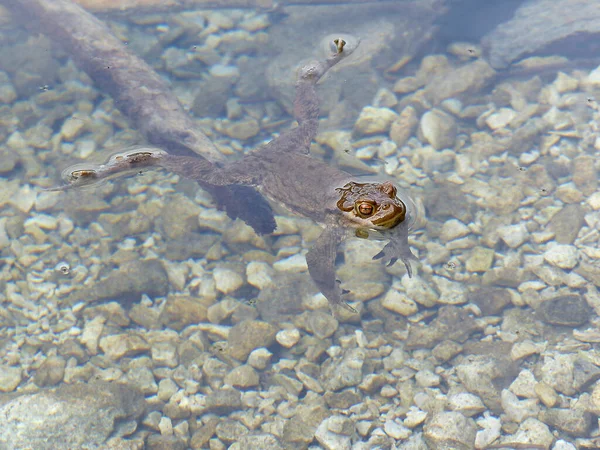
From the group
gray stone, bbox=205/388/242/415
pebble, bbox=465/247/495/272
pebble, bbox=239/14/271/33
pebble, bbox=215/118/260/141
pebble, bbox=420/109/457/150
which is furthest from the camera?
pebble, bbox=239/14/271/33

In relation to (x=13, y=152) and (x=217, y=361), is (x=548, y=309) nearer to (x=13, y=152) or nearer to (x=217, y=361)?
(x=217, y=361)

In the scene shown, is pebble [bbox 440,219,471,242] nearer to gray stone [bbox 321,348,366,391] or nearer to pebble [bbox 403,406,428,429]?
gray stone [bbox 321,348,366,391]

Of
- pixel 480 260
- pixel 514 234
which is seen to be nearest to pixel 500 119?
pixel 514 234

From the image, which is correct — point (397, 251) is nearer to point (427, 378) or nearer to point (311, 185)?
point (311, 185)

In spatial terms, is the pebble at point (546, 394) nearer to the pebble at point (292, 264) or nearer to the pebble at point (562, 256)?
the pebble at point (562, 256)

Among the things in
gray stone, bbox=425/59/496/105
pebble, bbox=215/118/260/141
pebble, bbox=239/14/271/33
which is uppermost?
pebble, bbox=239/14/271/33

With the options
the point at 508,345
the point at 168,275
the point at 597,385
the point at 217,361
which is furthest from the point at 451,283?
the point at 168,275

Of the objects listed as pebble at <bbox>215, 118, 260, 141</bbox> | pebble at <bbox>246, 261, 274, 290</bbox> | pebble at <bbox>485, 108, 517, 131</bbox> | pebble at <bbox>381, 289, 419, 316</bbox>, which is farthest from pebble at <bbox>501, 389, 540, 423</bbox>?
pebble at <bbox>215, 118, 260, 141</bbox>
